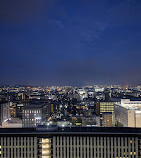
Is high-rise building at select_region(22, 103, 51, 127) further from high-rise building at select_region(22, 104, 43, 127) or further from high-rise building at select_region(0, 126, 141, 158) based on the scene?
high-rise building at select_region(0, 126, 141, 158)

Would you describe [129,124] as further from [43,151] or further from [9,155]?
[9,155]

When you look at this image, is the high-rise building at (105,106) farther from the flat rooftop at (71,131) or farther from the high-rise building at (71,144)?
the high-rise building at (71,144)

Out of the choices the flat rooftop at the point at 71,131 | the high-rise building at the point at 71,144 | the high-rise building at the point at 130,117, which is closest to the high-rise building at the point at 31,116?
the high-rise building at the point at 130,117

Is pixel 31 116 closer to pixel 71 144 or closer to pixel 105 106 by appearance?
pixel 105 106

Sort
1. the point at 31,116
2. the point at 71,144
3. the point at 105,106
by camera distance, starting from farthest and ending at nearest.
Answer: the point at 105,106 → the point at 31,116 → the point at 71,144

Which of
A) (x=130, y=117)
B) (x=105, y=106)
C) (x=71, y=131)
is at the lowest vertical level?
(x=105, y=106)

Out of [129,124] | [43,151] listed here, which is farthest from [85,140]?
[129,124]

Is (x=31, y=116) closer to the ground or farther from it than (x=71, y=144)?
closer to the ground

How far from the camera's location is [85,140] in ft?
49.3

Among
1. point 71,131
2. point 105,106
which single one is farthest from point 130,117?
point 71,131

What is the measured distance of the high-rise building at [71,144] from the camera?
1488 centimetres

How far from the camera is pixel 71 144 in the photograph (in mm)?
15047

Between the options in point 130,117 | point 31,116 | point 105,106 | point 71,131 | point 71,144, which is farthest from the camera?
point 105,106

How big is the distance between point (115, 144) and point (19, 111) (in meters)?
36.0
